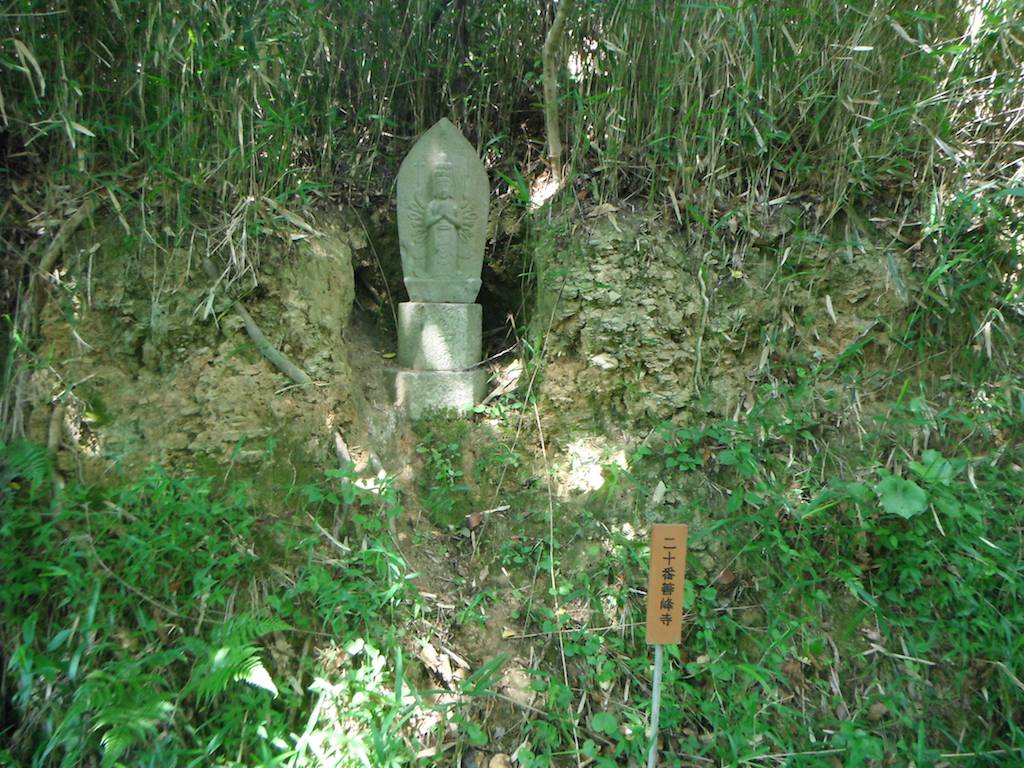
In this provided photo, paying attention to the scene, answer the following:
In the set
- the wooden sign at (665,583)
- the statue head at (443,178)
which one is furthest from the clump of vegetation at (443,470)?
the wooden sign at (665,583)

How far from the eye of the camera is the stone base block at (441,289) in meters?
3.15

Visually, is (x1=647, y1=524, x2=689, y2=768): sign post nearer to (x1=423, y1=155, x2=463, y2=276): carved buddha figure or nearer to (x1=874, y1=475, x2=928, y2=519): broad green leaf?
(x1=874, y1=475, x2=928, y2=519): broad green leaf

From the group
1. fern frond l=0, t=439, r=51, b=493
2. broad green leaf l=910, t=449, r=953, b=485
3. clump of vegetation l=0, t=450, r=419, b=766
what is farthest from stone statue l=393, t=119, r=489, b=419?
broad green leaf l=910, t=449, r=953, b=485

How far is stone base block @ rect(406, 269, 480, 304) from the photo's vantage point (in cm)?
315

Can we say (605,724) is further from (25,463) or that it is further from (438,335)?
(25,463)

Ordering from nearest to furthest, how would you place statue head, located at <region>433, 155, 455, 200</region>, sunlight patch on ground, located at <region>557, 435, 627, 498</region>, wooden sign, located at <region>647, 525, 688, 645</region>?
wooden sign, located at <region>647, 525, 688, 645</region>
sunlight patch on ground, located at <region>557, 435, 627, 498</region>
statue head, located at <region>433, 155, 455, 200</region>

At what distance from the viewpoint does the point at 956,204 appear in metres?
2.74

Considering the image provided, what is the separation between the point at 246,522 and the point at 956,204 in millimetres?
3128

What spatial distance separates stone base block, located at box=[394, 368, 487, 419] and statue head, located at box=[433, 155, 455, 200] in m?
0.85

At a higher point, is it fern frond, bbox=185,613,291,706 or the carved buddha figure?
the carved buddha figure

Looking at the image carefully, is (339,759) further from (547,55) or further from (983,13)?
(983,13)

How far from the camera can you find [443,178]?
306 cm

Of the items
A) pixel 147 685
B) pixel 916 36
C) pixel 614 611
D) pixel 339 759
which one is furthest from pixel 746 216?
pixel 147 685

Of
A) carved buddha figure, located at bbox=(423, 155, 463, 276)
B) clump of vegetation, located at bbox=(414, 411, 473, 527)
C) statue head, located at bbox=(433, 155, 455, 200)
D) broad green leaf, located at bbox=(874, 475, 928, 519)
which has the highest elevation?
statue head, located at bbox=(433, 155, 455, 200)
